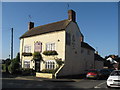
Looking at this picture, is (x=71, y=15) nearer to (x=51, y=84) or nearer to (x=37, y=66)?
(x=37, y=66)

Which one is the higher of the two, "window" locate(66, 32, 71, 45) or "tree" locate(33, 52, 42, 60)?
"window" locate(66, 32, 71, 45)

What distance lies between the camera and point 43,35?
2581cm

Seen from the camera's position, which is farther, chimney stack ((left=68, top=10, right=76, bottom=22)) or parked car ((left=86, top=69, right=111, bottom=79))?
chimney stack ((left=68, top=10, right=76, bottom=22))

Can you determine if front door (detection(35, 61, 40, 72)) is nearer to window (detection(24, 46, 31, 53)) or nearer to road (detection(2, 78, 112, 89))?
window (detection(24, 46, 31, 53))

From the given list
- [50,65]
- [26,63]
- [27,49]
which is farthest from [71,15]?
[26,63]

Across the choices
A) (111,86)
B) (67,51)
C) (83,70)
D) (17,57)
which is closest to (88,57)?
(83,70)

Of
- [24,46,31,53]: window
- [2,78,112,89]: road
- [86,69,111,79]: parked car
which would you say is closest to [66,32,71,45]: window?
[86,69,111,79]: parked car

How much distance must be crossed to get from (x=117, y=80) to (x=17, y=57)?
70.3 feet

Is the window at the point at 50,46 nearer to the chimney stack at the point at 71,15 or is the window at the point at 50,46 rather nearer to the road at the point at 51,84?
the chimney stack at the point at 71,15

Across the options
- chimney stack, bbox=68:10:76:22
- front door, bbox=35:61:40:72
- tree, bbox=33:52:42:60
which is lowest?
front door, bbox=35:61:40:72

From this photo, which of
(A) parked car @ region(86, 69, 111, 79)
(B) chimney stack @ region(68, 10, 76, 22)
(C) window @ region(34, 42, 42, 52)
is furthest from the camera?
(C) window @ region(34, 42, 42, 52)

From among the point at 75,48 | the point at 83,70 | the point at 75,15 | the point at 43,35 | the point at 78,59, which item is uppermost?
the point at 75,15

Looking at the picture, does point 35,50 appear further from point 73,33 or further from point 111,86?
point 111,86

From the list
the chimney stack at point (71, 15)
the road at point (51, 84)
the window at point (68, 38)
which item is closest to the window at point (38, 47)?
the window at point (68, 38)
